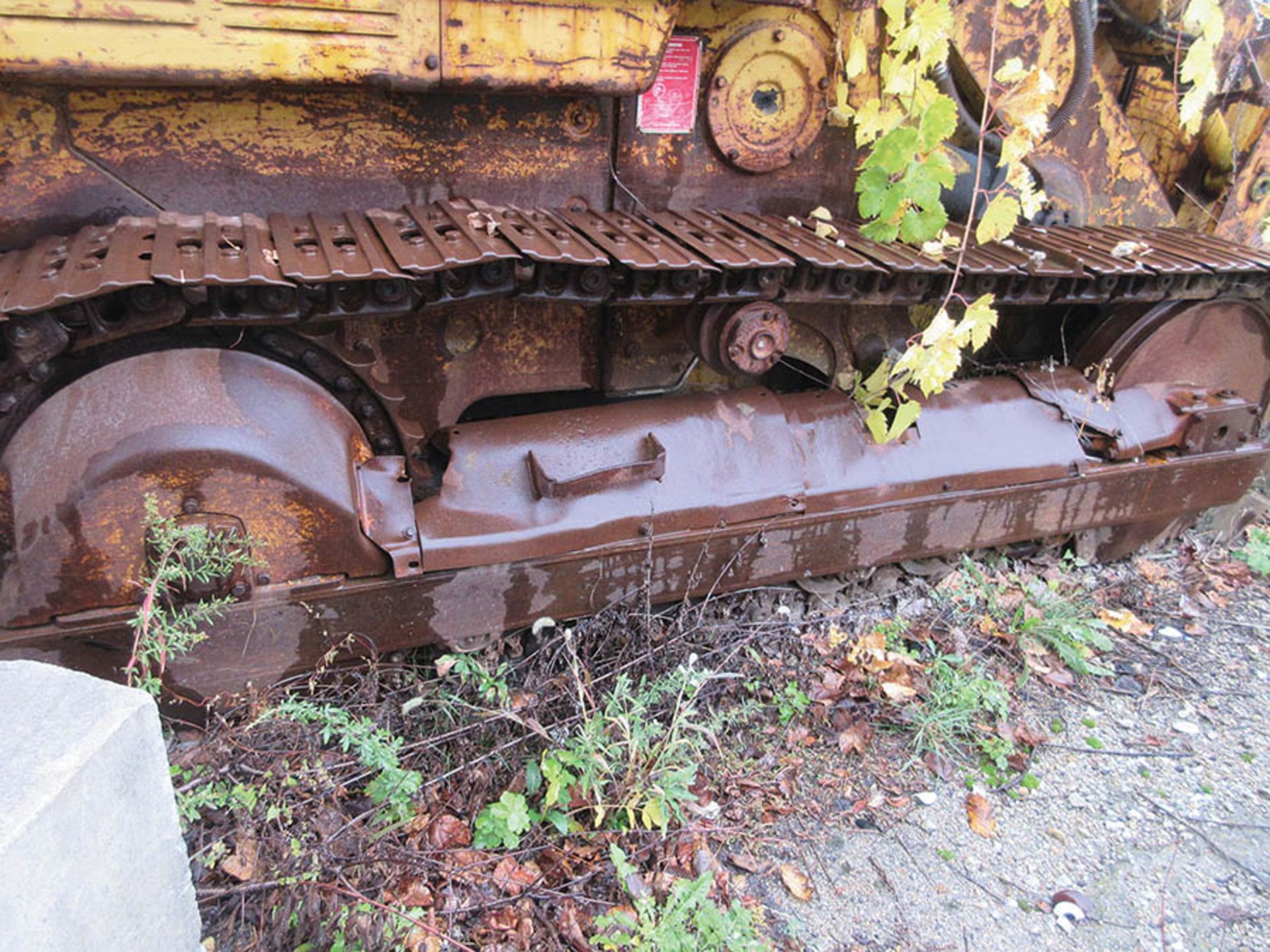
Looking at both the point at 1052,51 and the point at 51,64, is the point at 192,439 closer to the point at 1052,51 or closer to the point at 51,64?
the point at 51,64

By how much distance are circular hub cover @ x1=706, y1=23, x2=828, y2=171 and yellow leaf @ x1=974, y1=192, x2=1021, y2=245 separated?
1.94 feet

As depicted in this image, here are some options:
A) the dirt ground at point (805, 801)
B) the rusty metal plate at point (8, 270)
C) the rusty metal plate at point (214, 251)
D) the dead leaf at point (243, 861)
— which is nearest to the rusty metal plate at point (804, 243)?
the dirt ground at point (805, 801)

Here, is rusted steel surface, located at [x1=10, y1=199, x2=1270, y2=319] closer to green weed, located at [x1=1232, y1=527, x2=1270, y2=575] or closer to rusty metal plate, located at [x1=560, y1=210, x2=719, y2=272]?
rusty metal plate, located at [x1=560, y1=210, x2=719, y2=272]

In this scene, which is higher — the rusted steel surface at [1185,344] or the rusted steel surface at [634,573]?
the rusted steel surface at [1185,344]

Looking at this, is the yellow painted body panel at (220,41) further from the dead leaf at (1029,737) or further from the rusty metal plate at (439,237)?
the dead leaf at (1029,737)

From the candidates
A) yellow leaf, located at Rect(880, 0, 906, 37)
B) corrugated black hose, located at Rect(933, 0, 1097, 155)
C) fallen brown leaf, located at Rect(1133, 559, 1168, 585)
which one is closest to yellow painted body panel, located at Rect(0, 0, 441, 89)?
yellow leaf, located at Rect(880, 0, 906, 37)

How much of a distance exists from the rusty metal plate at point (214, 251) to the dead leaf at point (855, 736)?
2.01m

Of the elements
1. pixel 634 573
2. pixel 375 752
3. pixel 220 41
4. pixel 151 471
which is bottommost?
pixel 375 752

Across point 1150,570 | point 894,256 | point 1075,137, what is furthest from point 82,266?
point 1150,570

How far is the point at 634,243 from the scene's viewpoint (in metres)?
2.31

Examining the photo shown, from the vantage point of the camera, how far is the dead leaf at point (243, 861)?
1993 millimetres

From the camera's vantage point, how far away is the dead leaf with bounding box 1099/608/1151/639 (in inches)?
134

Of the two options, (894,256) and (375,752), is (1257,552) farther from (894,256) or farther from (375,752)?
(375,752)

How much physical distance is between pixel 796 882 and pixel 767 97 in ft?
7.29
